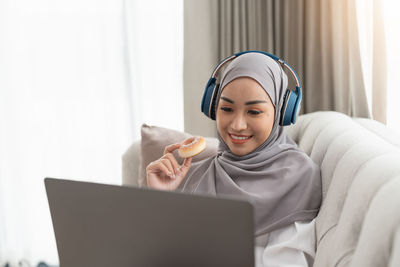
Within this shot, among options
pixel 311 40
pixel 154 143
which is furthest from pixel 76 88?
pixel 311 40

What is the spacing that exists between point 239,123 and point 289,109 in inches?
7.6

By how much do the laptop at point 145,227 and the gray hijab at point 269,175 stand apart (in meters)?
0.52

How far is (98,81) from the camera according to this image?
2.89m

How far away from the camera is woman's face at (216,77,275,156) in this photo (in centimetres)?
132

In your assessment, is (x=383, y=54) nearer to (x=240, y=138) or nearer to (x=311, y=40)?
(x=311, y=40)

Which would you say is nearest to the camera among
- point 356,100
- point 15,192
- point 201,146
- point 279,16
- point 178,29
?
point 201,146

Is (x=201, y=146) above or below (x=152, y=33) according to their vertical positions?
below

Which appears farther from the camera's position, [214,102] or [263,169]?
[214,102]

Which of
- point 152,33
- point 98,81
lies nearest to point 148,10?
point 152,33

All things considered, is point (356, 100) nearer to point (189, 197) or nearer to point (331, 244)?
point (331, 244)

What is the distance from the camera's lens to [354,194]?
97 cm

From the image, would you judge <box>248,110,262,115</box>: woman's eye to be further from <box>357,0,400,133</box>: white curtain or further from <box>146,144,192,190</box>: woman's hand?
<box>357,0,400,133</box>: white curtain

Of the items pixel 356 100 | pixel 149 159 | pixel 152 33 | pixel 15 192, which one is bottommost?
pixel 15 192

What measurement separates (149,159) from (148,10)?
1.20 m
